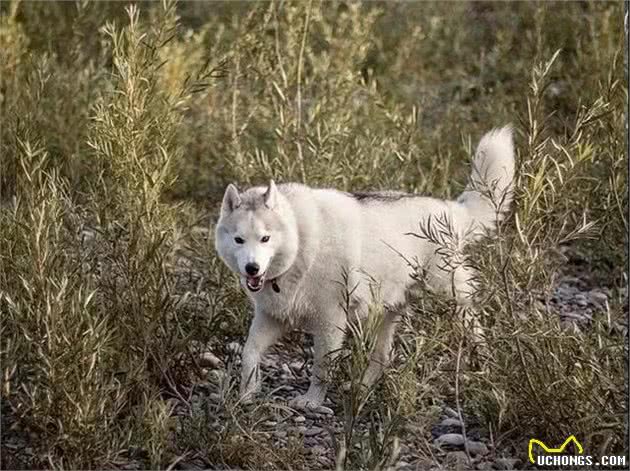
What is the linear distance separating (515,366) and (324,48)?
5.99 m

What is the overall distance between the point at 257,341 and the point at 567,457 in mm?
1365

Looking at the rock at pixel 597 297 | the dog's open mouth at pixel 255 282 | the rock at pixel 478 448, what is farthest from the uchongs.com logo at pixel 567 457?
the rock at pixel 597 297

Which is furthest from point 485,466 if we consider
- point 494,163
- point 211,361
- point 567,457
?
point 494,163

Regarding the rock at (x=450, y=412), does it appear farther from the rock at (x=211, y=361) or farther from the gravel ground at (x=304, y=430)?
the rock at (x=211, y=361)

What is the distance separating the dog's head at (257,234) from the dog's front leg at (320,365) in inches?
12.7

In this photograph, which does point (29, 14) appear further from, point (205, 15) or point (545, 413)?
point (545, 413)

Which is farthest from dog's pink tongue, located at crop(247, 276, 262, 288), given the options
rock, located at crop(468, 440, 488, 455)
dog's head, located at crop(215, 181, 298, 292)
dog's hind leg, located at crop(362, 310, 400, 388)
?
rock, located at crop(468, 440, 488, 455)

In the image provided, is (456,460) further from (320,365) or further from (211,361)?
(211,361)

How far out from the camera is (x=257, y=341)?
4.69 m

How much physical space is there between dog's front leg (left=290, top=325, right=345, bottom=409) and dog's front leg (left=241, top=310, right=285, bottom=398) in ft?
0.59

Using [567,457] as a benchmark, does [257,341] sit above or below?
above

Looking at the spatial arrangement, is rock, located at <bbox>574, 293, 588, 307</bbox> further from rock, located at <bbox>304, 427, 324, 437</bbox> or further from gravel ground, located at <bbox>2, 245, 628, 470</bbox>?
rock, located at <bbox>304, 427, 324, 437</bbox>

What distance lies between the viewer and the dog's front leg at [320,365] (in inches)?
182

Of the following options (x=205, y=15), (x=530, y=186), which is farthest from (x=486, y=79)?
(x=530, y=186)
